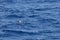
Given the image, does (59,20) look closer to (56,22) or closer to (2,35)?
(56,22)

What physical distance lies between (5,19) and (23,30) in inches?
22.4

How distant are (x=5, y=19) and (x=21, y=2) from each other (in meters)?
0.63

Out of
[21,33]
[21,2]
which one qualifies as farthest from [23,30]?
[21,2]

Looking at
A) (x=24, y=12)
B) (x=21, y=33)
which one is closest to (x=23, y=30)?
(x=21, y=33)

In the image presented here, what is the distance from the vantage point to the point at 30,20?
437 centimetres

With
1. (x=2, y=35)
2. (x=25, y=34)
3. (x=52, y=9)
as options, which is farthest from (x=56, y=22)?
(x=2, y=35)

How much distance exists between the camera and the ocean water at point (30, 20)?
4285 mm

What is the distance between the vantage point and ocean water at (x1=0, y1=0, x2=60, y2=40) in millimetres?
4285

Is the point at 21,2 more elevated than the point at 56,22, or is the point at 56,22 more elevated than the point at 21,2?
the point at 21,2

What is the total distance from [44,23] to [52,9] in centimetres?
44

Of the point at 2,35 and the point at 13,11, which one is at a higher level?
the point at 13,11

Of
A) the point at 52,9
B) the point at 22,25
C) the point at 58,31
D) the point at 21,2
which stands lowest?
the point at 58,31

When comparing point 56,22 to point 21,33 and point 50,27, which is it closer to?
point 50,27

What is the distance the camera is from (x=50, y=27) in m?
4.30
